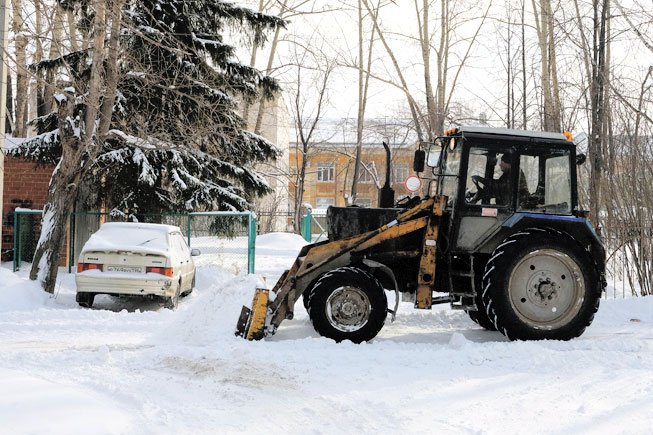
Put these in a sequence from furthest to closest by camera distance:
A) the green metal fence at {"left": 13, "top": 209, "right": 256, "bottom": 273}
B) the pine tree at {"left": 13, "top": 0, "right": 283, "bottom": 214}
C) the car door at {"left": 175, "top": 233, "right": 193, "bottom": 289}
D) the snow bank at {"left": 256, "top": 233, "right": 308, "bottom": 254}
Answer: the snow bank at {"left": 256, "top": 233, "right": 308, "bottom": 254}, the green metal fence at {"left": 13, "top": 209, "right": 256, "bottom": 273}, the pine tree at {"left": 13, "top": 0, "right": 283, "bottom": 214}, the car door at {"left": 175, "top": 233, "right": 193, "bottom": 289}

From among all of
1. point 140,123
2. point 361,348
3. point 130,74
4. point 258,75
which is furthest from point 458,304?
point 258,75

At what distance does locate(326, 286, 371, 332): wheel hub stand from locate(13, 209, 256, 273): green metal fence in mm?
8347

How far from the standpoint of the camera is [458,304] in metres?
8.17

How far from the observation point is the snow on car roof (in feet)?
36.2

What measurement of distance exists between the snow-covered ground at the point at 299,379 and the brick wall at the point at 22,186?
782 cm

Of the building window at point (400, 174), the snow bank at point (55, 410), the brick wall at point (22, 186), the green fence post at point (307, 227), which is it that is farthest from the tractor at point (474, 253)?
the building window at point (400, 174)

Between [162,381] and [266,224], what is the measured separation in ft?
97.6

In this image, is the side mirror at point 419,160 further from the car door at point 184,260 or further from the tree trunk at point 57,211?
the tree trunk at point 57,211

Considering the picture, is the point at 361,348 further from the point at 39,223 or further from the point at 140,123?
the point at 39,223

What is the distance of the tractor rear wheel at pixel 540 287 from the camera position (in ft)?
25.9

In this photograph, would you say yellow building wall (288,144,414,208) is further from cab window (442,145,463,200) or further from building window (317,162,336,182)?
cab window (442,145,463,200)

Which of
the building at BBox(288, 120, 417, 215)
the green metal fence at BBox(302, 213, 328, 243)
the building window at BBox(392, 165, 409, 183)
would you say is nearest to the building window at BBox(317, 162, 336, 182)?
the building at BBox(288, 120, 417, 215)

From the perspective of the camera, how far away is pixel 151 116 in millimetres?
15242

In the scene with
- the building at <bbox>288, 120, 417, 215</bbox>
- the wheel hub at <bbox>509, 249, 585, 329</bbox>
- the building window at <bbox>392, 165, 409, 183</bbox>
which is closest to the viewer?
the wheel hub at <bbox>509, 249, 585, 329</bbox>
